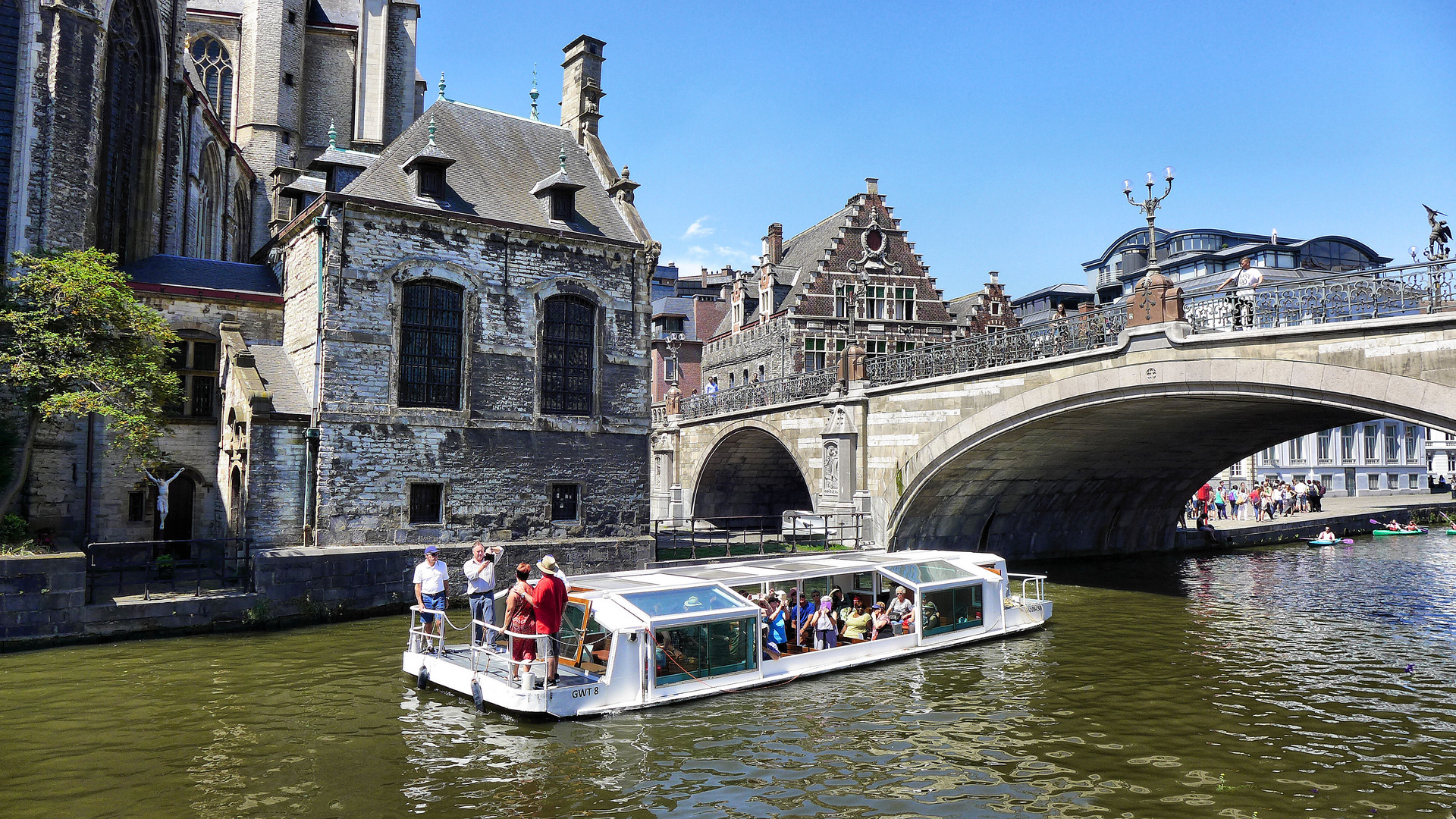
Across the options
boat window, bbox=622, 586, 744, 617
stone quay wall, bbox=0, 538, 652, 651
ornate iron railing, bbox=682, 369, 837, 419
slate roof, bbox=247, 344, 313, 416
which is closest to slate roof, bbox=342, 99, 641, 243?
slate roof, bbox=247, 344, 313, 416

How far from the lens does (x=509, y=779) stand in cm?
959

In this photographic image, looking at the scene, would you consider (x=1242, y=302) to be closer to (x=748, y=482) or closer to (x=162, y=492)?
(x=162, y=492)

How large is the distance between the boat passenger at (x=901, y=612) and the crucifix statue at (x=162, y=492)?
15930 millimetres

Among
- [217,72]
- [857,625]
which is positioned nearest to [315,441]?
[857,625]

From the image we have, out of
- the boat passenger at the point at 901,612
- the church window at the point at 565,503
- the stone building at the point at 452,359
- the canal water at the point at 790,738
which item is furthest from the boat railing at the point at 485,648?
the church window at the point at 565,503

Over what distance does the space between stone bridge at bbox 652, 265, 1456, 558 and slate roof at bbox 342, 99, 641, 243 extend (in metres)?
9.88

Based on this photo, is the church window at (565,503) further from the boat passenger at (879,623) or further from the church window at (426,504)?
the boat passenger at (879,623)

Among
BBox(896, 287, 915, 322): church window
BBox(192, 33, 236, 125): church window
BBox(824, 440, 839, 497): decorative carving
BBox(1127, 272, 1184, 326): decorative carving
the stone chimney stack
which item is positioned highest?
BBox(192, 33, 236, 125): church window

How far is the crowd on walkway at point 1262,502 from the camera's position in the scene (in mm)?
41750

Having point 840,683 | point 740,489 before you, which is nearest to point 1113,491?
point 740,489

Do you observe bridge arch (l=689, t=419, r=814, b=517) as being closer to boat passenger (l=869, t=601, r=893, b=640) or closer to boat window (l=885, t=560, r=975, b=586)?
boat window (l=885, t=560, r=975, b=586)

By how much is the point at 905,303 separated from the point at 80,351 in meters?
33.9

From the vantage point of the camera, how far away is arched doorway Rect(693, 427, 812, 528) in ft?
132

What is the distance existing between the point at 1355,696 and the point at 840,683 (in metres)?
7.39
